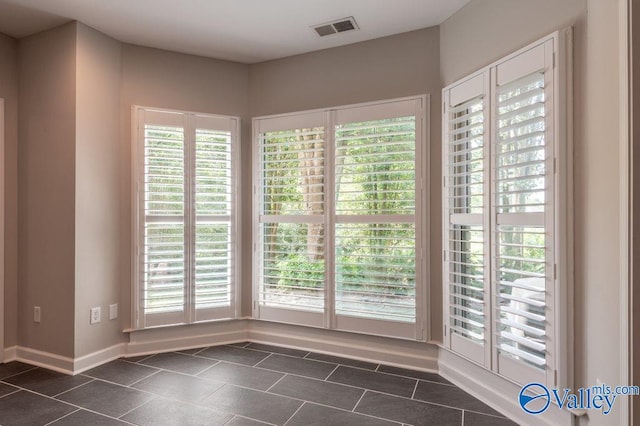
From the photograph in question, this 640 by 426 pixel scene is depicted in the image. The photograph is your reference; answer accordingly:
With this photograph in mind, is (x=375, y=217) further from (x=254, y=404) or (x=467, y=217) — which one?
(x=254, y=404)

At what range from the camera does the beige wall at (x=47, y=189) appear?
9.60ft

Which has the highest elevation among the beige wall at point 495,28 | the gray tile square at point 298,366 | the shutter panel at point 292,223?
the beige wall at point 495,28

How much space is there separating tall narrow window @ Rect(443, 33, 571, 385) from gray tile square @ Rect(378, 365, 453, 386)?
267 millimetres

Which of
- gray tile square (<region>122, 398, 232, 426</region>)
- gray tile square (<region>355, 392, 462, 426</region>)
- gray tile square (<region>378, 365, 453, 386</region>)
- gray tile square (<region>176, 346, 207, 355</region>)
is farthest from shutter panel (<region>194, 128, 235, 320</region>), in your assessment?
gray tile square (<region>355, 392, 462, 426</region>)

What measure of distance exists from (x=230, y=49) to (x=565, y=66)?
2572mm

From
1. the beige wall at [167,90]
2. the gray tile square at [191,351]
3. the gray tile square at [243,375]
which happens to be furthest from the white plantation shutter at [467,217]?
the gray tile square at [191,351]

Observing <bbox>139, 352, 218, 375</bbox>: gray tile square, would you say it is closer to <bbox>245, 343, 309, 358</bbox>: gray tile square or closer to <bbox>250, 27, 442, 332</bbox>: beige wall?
<bbox>245, 343, 309, 358</bbox>: gray tile square

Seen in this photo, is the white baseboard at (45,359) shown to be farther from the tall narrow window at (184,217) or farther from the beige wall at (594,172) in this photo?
→ the beige wall at (594,172)

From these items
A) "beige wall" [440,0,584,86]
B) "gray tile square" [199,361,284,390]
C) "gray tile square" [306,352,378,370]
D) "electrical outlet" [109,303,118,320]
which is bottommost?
"gray tile square" [306,352,378,370]

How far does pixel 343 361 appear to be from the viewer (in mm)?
3160

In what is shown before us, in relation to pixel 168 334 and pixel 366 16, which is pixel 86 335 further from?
pixel 366 16

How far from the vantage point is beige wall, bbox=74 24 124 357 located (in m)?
2.93

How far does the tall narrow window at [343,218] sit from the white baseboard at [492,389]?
12.4 inches

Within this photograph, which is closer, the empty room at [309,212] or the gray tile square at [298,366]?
the empty room at [309,212]
